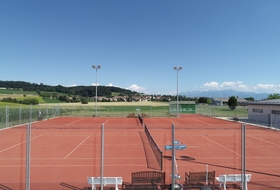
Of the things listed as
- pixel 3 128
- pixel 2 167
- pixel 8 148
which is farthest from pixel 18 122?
pixel 2 167

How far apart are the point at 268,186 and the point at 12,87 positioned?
319ft

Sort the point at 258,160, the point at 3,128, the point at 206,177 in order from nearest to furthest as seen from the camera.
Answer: the point at 206,177, the point at 258,160, the point at 3,128

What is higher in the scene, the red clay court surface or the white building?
the white building

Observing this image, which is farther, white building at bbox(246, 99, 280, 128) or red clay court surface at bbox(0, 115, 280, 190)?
white building at bbox(246, 99, 280, 128)

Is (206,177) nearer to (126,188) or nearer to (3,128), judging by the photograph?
(126,188)

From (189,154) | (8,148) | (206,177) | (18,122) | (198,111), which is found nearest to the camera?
(206,177)

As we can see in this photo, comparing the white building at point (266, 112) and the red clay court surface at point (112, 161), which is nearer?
the red clay court surface at point (112, 161)

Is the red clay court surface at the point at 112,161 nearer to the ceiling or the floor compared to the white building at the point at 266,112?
nearer to the floor

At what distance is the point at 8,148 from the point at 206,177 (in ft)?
40.3

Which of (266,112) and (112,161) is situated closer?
(112,161)

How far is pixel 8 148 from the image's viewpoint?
13727 millimetres

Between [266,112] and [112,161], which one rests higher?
[266,112]

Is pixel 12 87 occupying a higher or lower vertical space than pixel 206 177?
higher

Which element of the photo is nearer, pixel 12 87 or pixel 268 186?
pixel 268 186
